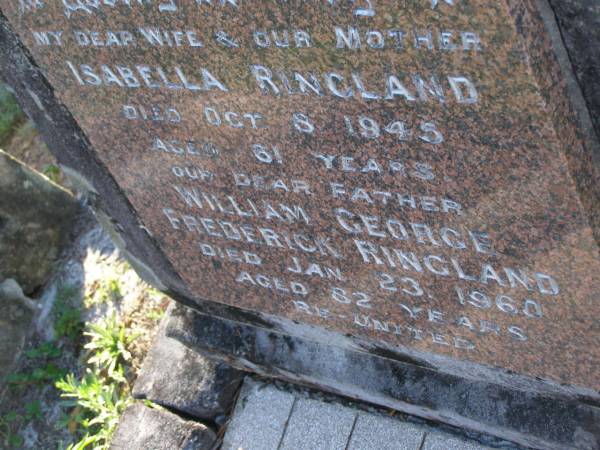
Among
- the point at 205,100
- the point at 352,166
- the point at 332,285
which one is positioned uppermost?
the point at 205,100

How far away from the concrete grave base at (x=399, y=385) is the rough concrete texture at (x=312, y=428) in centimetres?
6

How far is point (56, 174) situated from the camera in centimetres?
429

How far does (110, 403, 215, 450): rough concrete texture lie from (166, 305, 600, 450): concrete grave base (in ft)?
0.94

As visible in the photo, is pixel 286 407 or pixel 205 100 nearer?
pixel 205 100

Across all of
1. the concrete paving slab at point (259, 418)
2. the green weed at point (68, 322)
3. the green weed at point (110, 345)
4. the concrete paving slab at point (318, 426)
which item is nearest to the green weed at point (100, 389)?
the green weed at point (110, 345)

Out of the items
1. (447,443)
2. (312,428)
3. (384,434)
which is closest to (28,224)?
(312,428)

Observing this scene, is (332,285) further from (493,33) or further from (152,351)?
(152,351)

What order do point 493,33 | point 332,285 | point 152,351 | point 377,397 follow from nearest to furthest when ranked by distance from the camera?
1. point 493,33
2. point 332,285
3. point 377,397
4. point 152,351

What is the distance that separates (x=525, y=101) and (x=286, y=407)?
66.0 inches

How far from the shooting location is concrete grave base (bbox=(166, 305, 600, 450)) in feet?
6.89

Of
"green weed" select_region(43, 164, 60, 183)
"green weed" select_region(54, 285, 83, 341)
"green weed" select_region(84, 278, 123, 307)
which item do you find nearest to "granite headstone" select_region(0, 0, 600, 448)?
"green weed" select_region(84, 278, 123, 307)

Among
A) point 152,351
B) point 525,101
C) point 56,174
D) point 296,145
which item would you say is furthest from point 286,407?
point 56,174

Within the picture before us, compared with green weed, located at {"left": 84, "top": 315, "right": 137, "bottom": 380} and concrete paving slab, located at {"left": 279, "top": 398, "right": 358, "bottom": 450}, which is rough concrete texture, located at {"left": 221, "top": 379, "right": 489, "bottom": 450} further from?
green weed, located at {"left": 84, "top": 315, "right": 137, "bottom": 380}

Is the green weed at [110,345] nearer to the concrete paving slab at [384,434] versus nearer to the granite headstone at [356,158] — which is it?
the granite headstone at [356,158]
